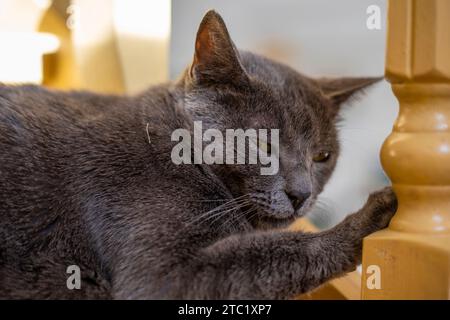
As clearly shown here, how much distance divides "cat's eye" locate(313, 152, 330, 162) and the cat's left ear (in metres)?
0.13

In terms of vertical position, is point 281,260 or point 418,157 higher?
point 418,157

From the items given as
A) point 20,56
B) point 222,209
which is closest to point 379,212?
point 222,209

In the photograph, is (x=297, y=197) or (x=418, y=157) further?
(x=297, y=197)

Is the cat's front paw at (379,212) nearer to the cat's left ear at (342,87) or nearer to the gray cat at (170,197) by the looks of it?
the gray cat at (170,197)

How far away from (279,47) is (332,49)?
155mm

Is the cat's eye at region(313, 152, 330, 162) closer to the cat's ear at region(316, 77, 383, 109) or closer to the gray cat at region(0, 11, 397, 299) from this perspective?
the gray cat at region(0, 11, 397, 299)

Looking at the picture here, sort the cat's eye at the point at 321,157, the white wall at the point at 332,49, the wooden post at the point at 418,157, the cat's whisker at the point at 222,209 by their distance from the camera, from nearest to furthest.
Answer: the wooden post at the point at 418,157, the cat's whisker at the point at 222,209, the cat's eye at the point at 321,157, the white wall at the point at 332,49

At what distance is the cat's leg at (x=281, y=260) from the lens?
83cm

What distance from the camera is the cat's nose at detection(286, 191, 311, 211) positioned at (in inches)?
38.9

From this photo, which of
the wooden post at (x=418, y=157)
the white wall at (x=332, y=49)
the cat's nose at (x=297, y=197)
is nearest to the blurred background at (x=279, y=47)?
the white wall at (x=332, y=49)

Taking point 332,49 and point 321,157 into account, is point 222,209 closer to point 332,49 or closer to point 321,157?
point 321,157

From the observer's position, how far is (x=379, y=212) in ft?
2.88

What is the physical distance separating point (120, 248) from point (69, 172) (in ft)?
0.66
